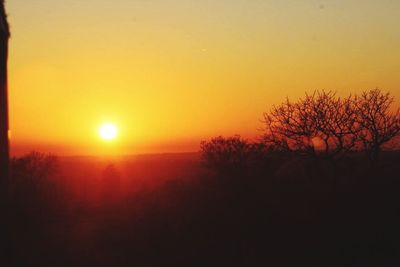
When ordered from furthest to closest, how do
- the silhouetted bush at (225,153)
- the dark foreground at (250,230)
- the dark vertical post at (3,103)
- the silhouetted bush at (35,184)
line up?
the silhouetted bush at (225,153) < the silhouetted bush at (35,184) < the dark foreground at (250,230) < the dark vertical post at (3,103)

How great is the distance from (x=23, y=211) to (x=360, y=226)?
600 inches

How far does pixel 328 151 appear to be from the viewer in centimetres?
2669

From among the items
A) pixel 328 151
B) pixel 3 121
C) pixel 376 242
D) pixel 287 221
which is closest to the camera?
pixel 3 121

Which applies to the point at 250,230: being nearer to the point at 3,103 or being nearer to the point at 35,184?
the point at 3,103

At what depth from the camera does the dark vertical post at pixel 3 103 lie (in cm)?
339

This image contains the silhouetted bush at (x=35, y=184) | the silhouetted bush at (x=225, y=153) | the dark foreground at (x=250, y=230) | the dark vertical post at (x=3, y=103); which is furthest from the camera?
the silhouetted bush at (x=225, y=153)

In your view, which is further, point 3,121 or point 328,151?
point 328,151

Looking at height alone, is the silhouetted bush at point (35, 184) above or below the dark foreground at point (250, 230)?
above

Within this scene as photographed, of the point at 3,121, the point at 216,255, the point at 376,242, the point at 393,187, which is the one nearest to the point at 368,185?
the point at 393,187

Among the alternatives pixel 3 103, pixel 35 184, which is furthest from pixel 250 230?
pixel 35 184

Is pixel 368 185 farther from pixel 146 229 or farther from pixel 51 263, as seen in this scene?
pixel 51 263

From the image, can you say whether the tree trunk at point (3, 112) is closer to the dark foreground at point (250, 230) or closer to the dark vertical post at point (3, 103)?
the dark vertical post at point (3, 103)

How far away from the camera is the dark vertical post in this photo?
339cm

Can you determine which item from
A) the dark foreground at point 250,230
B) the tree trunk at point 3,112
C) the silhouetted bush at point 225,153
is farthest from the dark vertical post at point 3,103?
the silhouetted bush at point 225,153
